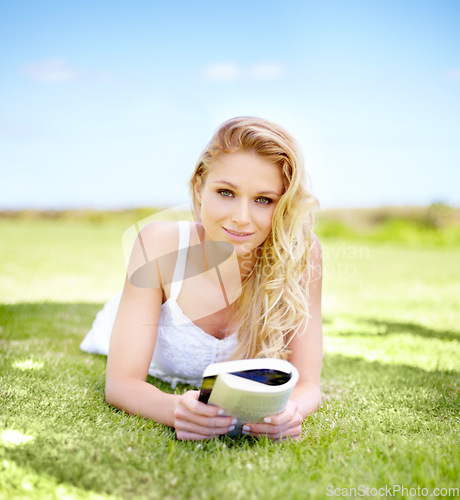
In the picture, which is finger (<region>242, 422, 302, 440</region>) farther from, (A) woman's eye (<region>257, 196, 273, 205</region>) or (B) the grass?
(A) woman's eye (<region>257, 196, 273, 205</region>)

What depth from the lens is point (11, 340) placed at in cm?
404

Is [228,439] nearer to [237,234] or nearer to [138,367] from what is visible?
[138,367]

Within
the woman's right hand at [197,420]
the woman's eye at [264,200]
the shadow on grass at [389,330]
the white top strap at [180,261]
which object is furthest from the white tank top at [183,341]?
the shadow on grass at [389,330]

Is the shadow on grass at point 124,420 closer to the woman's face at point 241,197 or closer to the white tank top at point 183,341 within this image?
the white tank top at point 183,341

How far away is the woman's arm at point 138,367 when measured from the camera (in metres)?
2.22

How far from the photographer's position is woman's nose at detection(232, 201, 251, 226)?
2.51 meters

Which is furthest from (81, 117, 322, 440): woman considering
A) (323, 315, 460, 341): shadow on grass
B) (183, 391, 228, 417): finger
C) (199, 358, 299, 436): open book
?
(323, 315, 460, 341): shadow on grass

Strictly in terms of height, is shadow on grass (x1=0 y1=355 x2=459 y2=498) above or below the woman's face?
below

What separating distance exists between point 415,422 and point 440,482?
2.60 ft

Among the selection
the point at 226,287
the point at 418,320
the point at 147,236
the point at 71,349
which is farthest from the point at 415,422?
the point at 418,320

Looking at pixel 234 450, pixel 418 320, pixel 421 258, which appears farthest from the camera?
pixel 421 258

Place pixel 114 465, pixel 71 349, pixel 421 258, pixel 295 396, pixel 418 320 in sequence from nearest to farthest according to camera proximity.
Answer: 1. pixel 114 465
2. pixel 295 396
3. pixel 71 349
4. pixel 418 320
5. pixel 421 258

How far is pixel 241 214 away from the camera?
251cm

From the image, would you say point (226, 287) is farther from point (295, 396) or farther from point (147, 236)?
point (295, 396)
